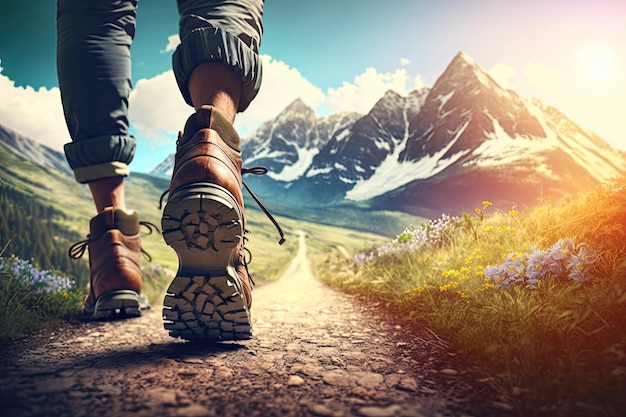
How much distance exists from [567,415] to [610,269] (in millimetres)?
941

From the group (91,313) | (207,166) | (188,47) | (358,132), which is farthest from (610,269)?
(358,132)

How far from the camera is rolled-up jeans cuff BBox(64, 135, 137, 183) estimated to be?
8.93 ft

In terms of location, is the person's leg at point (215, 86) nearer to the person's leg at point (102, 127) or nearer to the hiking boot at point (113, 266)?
the person's leg at point (102, 127)

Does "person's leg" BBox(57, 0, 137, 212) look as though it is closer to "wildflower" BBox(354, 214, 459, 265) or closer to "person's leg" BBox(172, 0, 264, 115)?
"person's leg" BBox(172, 0, 264, 115)

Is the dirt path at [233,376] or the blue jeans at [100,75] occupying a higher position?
the blue jeans at [100,75]

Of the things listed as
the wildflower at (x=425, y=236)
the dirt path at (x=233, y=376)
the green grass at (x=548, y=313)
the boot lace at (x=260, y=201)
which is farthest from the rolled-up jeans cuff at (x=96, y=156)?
the wildflower at (x=425, y=236)

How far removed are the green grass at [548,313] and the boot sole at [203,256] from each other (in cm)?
111

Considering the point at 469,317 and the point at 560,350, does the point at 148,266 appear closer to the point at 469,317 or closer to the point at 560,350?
the point at 469,317

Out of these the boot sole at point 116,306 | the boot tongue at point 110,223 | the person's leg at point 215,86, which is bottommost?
the boot sole at point 116,306

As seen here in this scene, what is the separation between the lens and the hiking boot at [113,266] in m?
2.59

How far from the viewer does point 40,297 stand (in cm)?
279

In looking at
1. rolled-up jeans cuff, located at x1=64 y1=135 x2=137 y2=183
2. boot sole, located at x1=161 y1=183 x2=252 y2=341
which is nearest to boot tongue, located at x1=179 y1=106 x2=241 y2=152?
boot sole, located at x1=161 y1=183 x2=252 y2=341

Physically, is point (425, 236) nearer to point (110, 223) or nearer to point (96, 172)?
point (110, 223)

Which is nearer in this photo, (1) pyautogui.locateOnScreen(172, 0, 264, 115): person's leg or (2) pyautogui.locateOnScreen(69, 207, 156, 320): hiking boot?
(1) pyautogui.locateOnScreen(172, 0, 264, 115): person's leg
